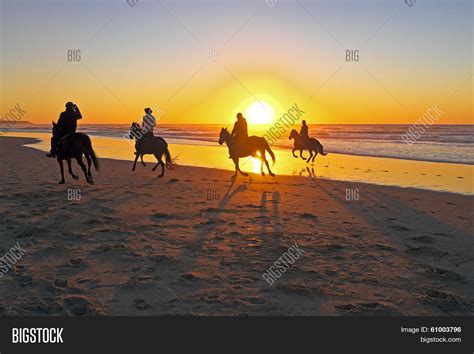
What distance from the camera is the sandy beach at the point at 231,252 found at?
421 centimetres

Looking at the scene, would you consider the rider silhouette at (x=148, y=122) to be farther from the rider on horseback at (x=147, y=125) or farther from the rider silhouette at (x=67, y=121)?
the rider silhouette at (x=67, y=121)

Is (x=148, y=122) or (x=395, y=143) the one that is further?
(x=395, y=143)

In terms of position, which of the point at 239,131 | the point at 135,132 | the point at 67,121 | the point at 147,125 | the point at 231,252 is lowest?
the point at 231,252

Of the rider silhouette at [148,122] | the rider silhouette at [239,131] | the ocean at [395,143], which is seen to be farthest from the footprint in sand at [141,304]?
the ocean at [395,143]

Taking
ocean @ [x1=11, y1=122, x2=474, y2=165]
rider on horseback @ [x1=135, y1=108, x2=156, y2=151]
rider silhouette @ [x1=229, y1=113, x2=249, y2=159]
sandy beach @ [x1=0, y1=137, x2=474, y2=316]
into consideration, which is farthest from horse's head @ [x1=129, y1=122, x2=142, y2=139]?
ocean @ [x1=11, y1=122, x2=474, y2=165]

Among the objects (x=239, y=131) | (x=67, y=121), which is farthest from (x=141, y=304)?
(x=239, y=131)

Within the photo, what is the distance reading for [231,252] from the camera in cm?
579

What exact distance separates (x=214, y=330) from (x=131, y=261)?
2.13 metres

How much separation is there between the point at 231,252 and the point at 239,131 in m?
8.19

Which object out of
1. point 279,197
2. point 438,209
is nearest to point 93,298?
point 279,197

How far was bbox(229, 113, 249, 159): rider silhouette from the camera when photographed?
13.3m

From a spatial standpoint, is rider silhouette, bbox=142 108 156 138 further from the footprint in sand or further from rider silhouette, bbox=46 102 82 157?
the footprint in sand

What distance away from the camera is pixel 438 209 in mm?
8773

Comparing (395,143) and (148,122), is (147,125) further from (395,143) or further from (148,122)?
(395,143)
